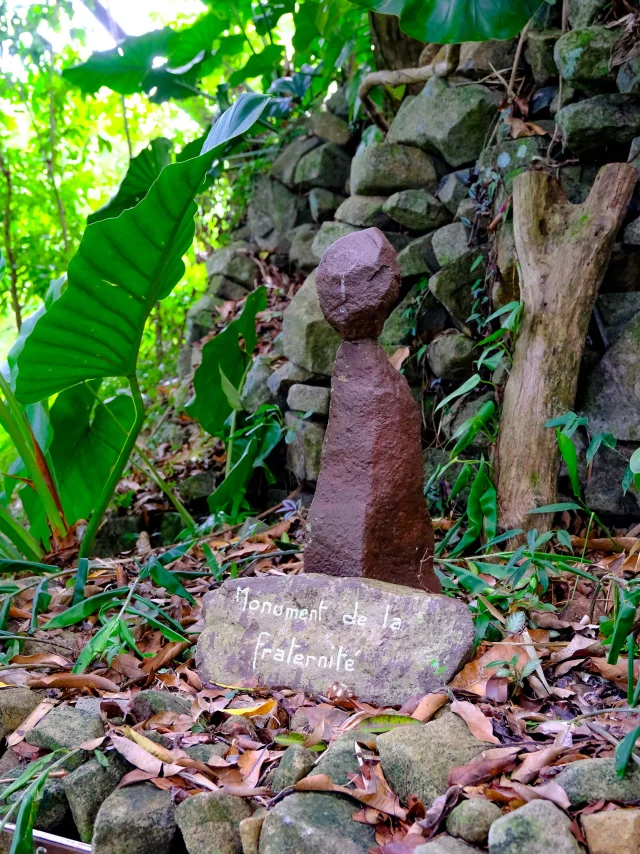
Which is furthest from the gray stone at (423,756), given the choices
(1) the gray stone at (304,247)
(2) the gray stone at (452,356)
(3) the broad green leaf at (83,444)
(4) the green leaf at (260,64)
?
(4) the green leaf at (260,64)

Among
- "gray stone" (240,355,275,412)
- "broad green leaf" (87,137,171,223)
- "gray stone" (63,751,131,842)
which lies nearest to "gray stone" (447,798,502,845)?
"gray stone" (63,751,131,842)

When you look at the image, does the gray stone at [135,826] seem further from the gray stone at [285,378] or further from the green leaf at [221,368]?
the gray stone at [285,378]

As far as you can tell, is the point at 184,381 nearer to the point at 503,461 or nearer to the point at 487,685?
the point at 503,461

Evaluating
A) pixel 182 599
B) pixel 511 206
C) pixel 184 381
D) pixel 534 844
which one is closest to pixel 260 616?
Result: pixel 182 599

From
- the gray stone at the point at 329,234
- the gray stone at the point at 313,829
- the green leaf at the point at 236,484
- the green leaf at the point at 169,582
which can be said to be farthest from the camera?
the gray stone at the point at 329,234

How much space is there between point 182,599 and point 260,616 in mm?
583

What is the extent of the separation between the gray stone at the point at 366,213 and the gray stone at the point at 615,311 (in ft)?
3.91

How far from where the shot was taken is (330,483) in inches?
84.5

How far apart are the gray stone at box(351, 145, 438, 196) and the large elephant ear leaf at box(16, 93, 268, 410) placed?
1.49 metres

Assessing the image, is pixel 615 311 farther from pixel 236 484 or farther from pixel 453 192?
pixel 236 484

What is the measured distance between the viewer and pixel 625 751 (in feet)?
4.24

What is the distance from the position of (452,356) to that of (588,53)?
3.87 ft

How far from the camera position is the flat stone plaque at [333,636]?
1.84 m

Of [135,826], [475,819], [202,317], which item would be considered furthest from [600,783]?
[202,317]
